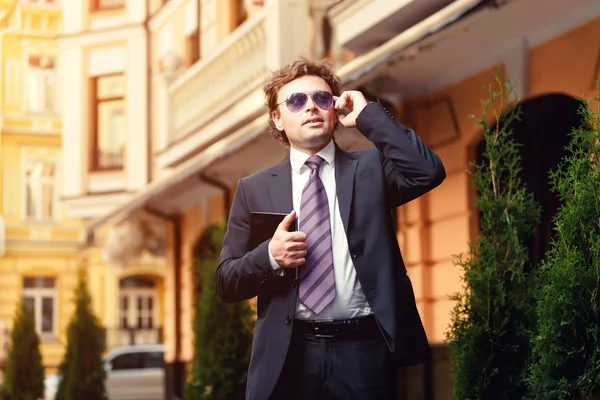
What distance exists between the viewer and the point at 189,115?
16984 millimetres

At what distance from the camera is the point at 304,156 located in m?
4.24

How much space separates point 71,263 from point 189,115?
1434cm

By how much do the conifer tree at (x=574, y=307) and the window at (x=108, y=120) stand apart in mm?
19454

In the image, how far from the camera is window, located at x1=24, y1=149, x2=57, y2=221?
3017 centimetres

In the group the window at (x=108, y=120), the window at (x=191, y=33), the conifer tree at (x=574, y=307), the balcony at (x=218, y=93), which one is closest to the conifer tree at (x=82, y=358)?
the balcony at (x=218, y=93)

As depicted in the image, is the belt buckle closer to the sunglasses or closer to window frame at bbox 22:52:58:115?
the sunglasses

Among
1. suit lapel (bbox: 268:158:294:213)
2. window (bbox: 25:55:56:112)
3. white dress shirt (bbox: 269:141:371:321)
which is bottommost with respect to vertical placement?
white dress shirt (bbox: 269:141:371:321)

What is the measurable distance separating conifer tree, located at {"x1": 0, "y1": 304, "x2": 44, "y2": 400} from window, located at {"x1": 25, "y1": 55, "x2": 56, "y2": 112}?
14.1m

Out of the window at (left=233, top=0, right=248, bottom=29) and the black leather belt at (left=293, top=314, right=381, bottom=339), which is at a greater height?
the window at (left=233, top=0, right=248, bottom=29)

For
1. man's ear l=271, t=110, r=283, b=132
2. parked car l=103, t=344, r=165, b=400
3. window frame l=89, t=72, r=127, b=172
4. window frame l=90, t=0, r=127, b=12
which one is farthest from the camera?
window frame l=90, t=0, r=127, b=12

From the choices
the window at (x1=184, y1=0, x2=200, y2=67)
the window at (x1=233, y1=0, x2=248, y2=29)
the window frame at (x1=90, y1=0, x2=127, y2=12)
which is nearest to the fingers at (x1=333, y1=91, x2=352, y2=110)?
the window at (x1=233, y1=0, x2=248, y2=29)

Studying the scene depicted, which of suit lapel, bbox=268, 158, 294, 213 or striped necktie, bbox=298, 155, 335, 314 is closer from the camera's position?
striped necktie, bbox=298, 155, 335, 314

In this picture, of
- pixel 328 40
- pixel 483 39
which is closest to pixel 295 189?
pixel 483 39

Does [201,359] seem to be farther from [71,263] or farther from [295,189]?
[71,263]
